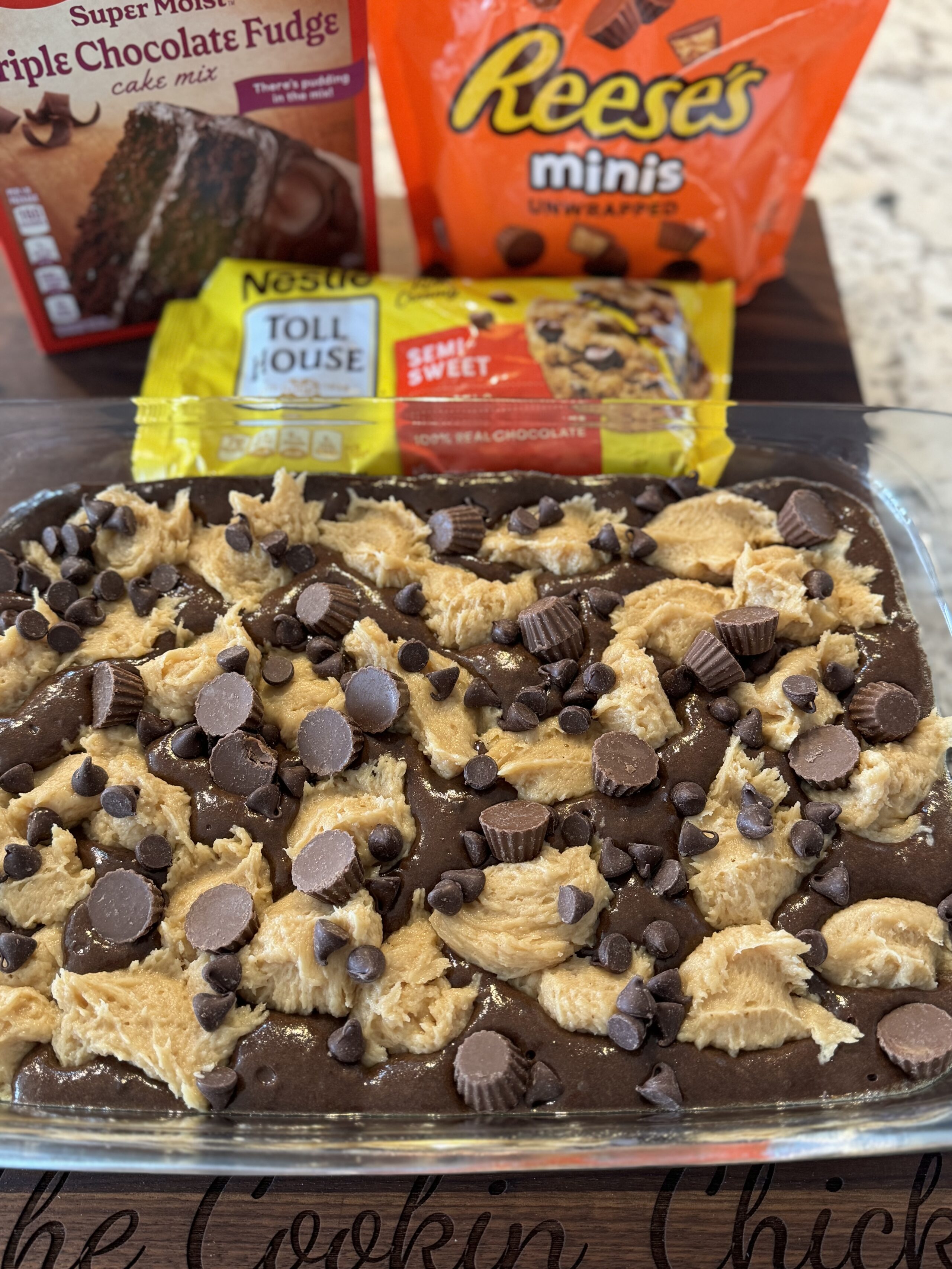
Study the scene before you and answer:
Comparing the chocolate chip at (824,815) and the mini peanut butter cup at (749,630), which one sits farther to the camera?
the mini peanut butter cup at (749,630)

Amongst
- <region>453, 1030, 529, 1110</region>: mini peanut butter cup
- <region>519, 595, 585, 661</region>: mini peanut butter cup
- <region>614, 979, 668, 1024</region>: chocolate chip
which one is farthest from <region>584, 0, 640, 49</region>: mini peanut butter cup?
<region>453, 1030, 529, 1110</region>: mini peanut butter cup

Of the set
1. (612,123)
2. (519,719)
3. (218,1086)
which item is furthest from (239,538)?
(612,123)

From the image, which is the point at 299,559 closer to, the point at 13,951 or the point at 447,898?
the point at 447,898

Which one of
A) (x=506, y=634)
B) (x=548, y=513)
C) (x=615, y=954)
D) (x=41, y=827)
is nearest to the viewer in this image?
(x=615, y=954)

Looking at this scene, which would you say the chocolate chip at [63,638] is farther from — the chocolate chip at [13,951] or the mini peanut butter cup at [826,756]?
the mini peanut butter cup at [826,756]

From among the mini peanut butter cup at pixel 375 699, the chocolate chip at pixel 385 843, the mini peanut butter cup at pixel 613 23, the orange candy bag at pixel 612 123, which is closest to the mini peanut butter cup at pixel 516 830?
the chocolate chip at pixel 385 843
